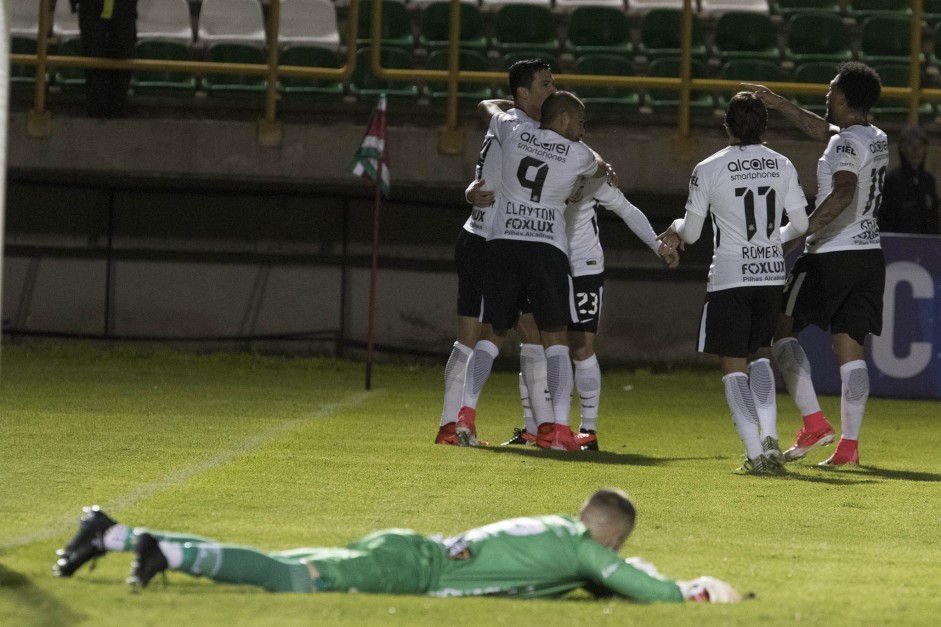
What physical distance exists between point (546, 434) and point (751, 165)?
6.45ft

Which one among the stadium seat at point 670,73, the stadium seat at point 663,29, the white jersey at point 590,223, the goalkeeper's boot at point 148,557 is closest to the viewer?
the goalkeeper's boot at point 148,557

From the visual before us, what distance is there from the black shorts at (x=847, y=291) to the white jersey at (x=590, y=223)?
99 centimetres

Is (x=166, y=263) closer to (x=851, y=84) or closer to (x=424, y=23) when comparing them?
(x=424, y=23)

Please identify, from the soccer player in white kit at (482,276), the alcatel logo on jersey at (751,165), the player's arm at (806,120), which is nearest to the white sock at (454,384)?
the soccer player in white kit at (482,276)

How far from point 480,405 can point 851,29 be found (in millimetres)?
8250

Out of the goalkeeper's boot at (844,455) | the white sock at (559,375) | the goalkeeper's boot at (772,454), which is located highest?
the white sock at (559,375)

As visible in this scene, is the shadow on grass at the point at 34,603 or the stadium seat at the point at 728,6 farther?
the stadium seat at the point at 728,6

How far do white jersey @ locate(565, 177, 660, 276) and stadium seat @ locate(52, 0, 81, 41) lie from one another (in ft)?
31.2

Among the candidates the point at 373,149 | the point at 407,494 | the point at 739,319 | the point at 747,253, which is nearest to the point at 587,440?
the point at 739,319

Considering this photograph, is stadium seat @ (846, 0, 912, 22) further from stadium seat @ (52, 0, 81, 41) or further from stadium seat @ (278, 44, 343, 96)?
stadium seat @ (52, 0, 81, 41)

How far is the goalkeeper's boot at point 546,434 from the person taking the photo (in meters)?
8.43

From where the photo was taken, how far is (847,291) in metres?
8.20

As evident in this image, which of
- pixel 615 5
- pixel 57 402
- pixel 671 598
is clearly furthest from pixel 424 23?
pixel 671 598

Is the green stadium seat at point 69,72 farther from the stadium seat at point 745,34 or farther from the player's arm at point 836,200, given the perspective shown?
the player's arm at point 836,200
